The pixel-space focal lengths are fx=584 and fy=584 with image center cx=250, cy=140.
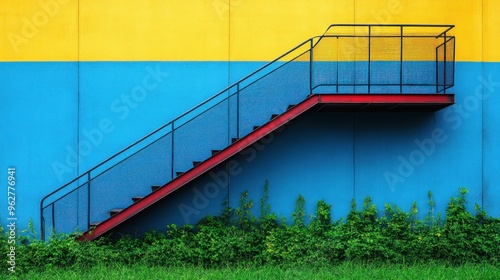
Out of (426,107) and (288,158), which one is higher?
(426,107)

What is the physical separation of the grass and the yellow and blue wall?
1616 millimetres

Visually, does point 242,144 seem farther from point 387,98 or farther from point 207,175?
point 387,98

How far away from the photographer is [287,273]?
406 inches

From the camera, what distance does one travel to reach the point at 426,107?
1176cm

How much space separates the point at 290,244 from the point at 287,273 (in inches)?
40.1

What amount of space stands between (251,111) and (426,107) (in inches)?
141

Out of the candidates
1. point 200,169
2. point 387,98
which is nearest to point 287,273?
point 200,169

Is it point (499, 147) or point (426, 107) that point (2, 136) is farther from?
point (499, 147)

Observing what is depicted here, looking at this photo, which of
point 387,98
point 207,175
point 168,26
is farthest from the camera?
point 168,26

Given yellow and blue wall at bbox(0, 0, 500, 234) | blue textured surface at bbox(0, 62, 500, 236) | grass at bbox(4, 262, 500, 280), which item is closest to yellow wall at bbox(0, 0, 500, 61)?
yellow and blue wall at bbox(0, 0, 500, 234)

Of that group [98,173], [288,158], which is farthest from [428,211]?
[98,173]


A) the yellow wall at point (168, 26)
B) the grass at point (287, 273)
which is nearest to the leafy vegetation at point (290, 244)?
the grass at point (287, 273)

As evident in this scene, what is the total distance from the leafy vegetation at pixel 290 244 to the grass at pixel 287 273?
12 cm

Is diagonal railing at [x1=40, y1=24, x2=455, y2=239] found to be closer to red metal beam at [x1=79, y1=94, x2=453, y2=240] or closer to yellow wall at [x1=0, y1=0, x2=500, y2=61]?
red metal beam at [x1=79, y1=94, x2=453, y2=240]
